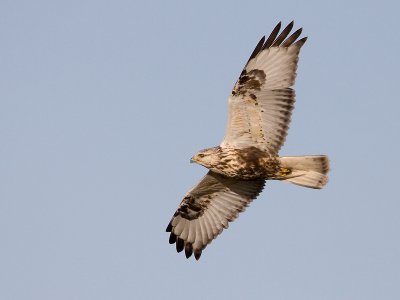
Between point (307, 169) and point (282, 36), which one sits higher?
point (282, 36)

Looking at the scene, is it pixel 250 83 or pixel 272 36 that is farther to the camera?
pixel 272 36

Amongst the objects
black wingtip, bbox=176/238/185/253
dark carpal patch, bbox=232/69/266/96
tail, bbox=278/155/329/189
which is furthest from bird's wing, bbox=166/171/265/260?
dark carpal patch, bbox=232/69/266/96

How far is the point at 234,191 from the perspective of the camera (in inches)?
586

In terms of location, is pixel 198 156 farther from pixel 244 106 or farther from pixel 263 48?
pixel 263 48

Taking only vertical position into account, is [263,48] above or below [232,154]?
above

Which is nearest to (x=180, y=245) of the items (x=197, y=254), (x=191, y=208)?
(x=197, y=254)

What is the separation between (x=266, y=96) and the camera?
44.5 ft

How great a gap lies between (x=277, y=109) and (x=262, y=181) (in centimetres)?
172

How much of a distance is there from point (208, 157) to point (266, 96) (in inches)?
52.8

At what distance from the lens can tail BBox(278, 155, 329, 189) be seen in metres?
13.4

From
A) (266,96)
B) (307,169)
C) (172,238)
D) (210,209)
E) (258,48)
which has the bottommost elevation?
(172,238)

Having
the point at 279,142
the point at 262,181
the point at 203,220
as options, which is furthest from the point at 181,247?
the point at 279,142

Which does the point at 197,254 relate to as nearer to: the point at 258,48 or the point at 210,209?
the point at 210,209

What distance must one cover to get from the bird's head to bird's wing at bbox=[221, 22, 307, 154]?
21cm
